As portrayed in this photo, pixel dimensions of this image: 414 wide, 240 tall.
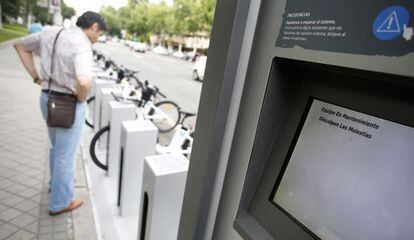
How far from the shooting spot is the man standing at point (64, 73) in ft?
7.69

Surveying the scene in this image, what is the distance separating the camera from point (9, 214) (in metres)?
2.77

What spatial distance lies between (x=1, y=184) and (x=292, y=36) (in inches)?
141

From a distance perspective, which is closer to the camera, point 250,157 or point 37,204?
point 250,157

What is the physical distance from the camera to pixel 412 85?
1.98ft

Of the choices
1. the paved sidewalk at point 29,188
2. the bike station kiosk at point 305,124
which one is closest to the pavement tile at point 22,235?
the paved sidewalk at point 29,188

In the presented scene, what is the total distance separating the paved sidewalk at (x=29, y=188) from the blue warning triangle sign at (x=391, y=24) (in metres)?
2.75

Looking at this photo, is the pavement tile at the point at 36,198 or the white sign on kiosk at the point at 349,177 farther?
the pavement tile at the point at 36,198

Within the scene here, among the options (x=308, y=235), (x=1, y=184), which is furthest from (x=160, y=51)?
(x=308, y=235)

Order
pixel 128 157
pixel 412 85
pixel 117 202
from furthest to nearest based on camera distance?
pixel 117 202 < pixel 128 157 < pixel 412 85

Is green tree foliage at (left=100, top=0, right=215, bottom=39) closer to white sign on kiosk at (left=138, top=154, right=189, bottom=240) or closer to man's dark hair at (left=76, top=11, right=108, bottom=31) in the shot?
man's dark hair at (left=76, top=11, right=108, bottom=31)

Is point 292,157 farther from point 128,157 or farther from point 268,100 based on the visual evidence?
point 128,157

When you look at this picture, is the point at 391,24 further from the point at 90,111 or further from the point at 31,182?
the point at 90,111

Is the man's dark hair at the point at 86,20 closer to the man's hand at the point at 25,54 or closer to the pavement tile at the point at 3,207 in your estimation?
the man's hand at the point at 25,54

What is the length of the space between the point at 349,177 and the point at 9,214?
309cm
